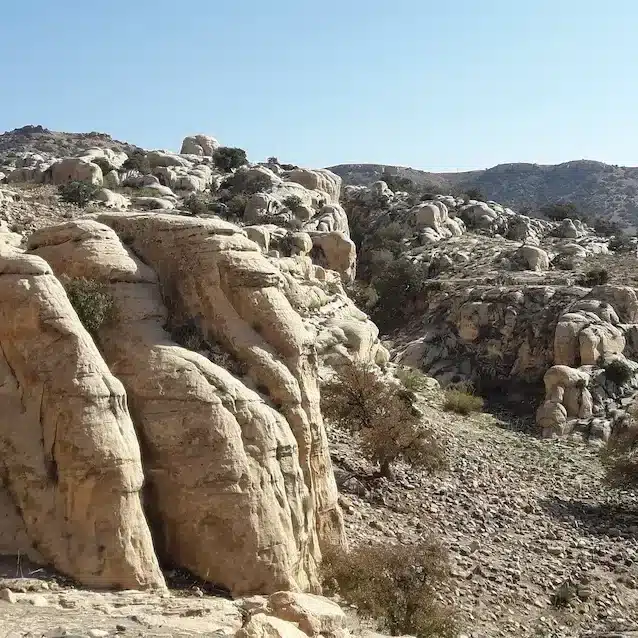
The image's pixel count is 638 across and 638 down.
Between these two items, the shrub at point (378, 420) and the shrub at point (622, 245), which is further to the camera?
the shrub at point (622, 245)

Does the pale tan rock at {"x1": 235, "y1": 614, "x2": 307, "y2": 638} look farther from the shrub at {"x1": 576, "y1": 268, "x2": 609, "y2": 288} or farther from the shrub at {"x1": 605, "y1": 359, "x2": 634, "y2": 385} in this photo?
the shrub at {"x1": 576, "y1": 268, "x2": 609, "y2": 288}

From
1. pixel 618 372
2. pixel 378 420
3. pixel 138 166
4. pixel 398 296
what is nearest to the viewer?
pixel 378 420

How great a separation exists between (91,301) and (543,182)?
120 m

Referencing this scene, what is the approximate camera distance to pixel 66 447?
293 inches

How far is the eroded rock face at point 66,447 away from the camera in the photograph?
7238 mm

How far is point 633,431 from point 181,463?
1483cm

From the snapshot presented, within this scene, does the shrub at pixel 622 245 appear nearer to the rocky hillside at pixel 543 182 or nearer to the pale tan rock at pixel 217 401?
the pale tan rock at pixel 217 401

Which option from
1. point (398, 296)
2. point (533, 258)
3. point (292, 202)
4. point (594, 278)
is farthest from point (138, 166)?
point (594, 278)

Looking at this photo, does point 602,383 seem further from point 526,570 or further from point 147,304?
point 147,304

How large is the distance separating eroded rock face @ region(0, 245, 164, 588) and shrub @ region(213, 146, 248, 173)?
52103 millimetres

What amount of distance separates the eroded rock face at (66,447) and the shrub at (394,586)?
3.11 metres

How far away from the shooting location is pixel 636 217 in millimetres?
94562

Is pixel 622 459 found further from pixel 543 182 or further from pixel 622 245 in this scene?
pixel 543 182

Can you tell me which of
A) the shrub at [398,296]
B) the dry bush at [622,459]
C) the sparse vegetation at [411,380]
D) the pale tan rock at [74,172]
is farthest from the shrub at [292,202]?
the dry bush at [622,459]
